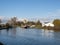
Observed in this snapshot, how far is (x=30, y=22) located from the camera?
121 feet

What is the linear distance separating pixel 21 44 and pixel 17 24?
91.2ft

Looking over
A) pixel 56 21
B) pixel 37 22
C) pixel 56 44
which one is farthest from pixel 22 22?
pixel 56 44

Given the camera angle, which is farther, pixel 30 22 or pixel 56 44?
pixel 30 22

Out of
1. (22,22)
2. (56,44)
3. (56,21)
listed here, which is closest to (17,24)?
(22,22)

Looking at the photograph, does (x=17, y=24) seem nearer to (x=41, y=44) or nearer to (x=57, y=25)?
(x=57, y=25)

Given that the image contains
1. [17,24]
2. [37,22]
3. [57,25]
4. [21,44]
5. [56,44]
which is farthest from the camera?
[17,24]

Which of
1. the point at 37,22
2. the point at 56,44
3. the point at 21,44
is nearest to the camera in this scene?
the point at 21,44

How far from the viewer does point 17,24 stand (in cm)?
3631

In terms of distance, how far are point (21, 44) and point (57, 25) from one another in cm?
1892

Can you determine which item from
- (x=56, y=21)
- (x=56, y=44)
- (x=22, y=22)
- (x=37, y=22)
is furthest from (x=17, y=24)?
(x=56, y=44)

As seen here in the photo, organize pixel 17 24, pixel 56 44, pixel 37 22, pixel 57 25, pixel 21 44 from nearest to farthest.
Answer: pixel 21 44 < pixel 56 44 < pixel 57 25 < pixel 37 22 < pixel 17 24

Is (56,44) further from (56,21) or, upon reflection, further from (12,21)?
(12,21)

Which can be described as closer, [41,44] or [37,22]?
[41,44]

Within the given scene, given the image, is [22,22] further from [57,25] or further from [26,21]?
[57,25]
